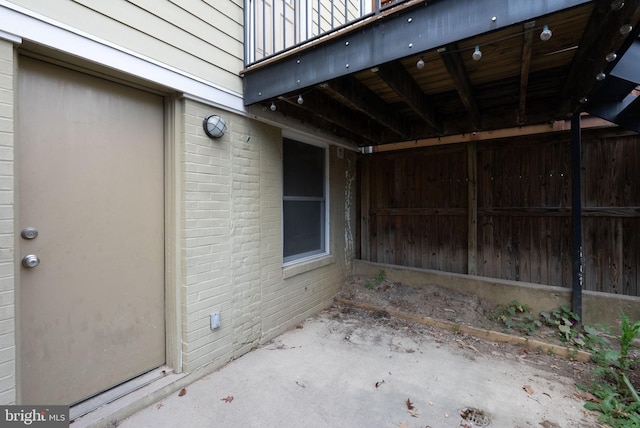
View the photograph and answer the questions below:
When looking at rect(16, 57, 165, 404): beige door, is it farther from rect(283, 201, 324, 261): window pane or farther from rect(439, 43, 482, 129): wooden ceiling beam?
rect(439, 43, 482, 129): wooden ceiling beam

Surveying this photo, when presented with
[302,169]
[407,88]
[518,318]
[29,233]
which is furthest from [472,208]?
[29,233]

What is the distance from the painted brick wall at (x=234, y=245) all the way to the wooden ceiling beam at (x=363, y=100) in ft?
2.83

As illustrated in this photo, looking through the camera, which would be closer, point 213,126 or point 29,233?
point 29,233

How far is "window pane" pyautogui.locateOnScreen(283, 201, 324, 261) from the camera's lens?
11.1 feet

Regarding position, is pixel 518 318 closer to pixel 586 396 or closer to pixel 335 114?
pixel 586 396

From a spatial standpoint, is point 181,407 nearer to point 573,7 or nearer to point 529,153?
point 573,7

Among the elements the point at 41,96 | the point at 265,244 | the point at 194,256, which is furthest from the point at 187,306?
the point at 41,96

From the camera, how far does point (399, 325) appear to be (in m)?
3.31

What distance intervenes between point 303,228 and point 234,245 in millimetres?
1201

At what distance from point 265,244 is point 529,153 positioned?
3.28 metres

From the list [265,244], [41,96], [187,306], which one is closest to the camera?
[41,96]

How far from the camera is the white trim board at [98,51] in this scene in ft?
4.78

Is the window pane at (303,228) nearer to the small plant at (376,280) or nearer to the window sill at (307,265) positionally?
the window sill at (307,265)

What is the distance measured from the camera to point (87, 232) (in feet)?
6.05
